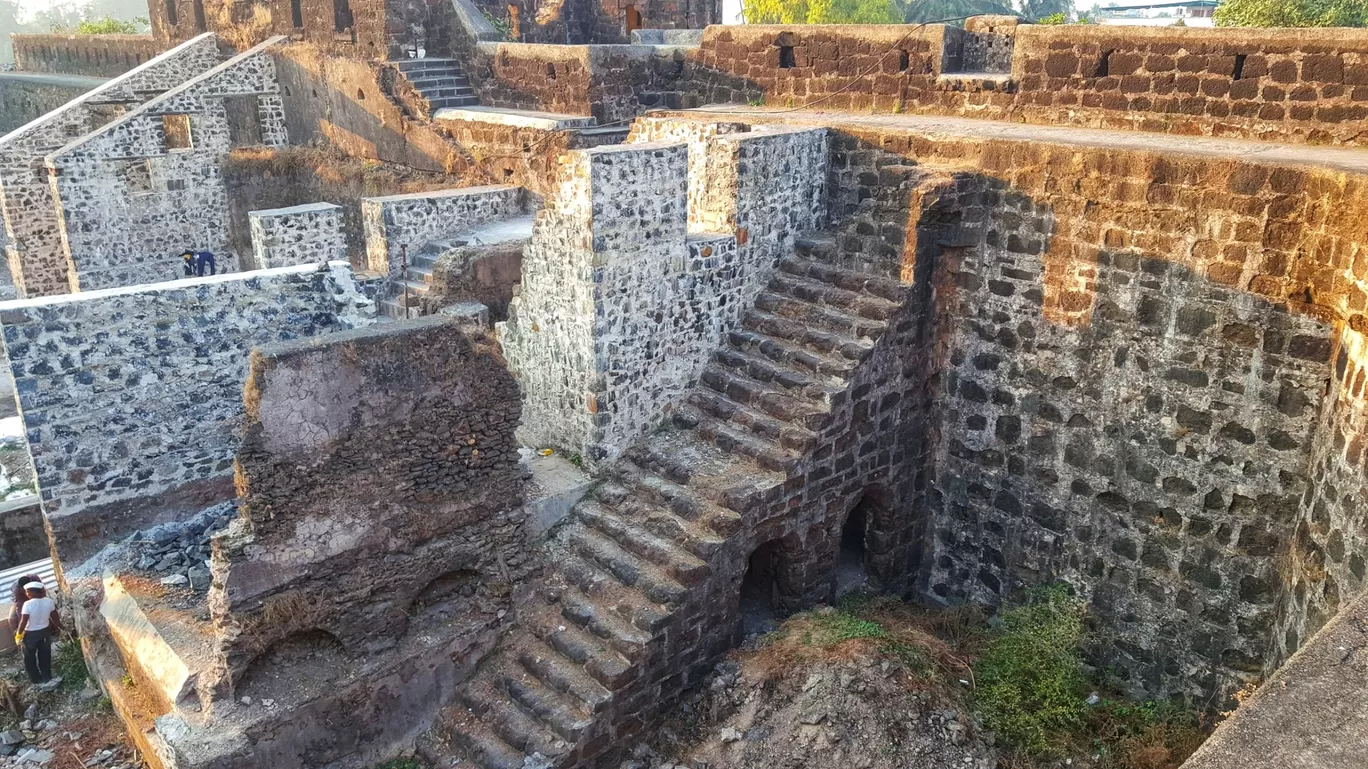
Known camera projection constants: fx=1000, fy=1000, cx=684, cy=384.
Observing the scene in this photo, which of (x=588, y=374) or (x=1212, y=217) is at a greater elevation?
(x=1212, y=217)

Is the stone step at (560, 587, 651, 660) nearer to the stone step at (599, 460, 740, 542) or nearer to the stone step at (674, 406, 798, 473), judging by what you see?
the stone step at (599, 460, 740, 542)

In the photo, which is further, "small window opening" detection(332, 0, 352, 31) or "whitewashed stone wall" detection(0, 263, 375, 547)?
"small window opening" detection(332, 0, 352, 31)

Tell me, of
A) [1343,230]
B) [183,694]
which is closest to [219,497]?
[183,694]

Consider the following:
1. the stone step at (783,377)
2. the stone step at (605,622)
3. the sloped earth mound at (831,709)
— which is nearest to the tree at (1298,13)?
the stone step at (783,377)

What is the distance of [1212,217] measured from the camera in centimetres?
658

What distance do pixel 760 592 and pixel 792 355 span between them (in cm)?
199

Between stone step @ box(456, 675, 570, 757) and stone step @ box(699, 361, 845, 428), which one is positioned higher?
stone step @ box(699, 361, 845, 428)

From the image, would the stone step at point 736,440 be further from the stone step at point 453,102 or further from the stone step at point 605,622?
the stone step at point 453,102

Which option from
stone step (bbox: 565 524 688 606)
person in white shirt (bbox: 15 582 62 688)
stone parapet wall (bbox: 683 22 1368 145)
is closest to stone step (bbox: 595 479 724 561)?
stone step (bbox: 565 524 688 606)

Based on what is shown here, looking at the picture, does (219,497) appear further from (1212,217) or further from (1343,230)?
(1343,230)

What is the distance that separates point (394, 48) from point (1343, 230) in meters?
12.1

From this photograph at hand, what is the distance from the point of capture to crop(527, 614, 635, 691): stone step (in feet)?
22.0

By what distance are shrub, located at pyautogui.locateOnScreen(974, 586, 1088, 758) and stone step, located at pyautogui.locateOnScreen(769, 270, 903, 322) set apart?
2.56 m

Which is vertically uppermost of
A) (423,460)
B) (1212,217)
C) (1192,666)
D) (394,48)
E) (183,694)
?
(394,48)
